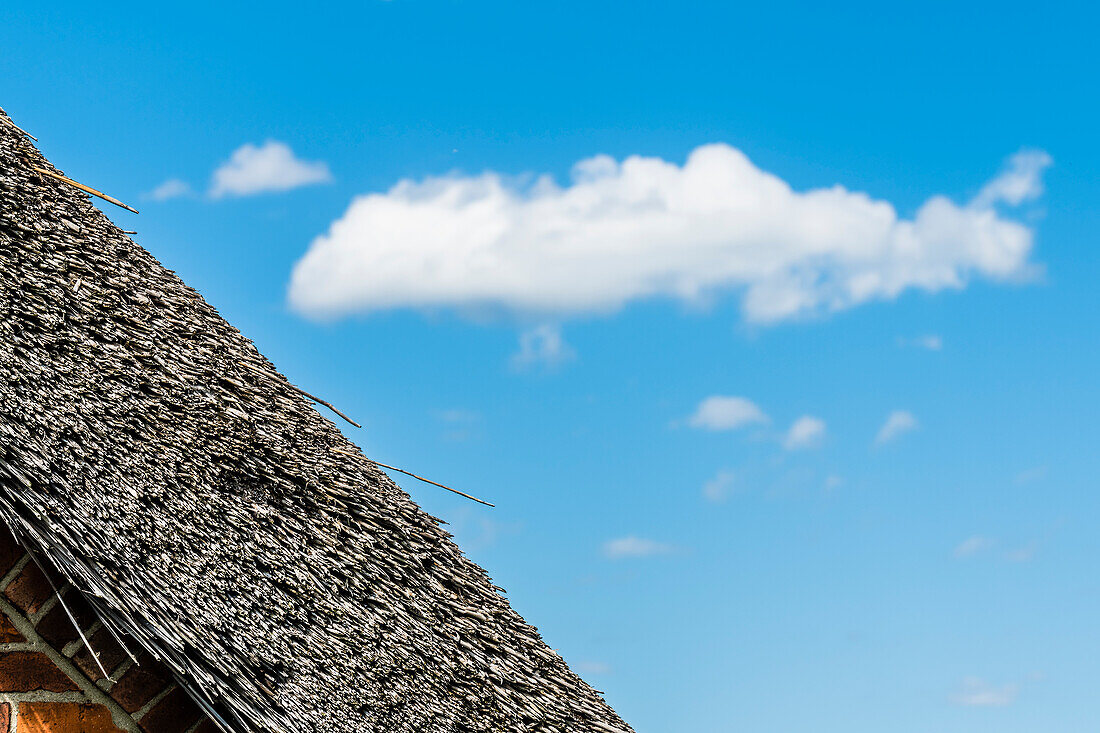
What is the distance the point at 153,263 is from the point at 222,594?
9.12 feet

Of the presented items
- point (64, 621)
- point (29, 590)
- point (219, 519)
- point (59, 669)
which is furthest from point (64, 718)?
point (219, 519)

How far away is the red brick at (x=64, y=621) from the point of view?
149 inches

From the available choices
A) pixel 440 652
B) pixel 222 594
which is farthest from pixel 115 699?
pixel 440 652

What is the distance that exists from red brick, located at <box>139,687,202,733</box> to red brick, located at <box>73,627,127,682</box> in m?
0.23

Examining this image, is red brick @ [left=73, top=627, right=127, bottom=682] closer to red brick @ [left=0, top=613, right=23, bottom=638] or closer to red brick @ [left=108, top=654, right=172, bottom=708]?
red brick @ [left=108, top=654, right=172, bottom=708]

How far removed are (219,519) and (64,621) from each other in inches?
32.3

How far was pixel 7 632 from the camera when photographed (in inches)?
148

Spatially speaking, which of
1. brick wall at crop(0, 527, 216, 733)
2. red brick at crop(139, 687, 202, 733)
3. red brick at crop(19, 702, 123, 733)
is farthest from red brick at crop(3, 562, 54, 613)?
red brick at crop(139, 687, 202, 733)

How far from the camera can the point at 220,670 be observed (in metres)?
3.74

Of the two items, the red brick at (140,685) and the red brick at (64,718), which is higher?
the red brick at (140,685)

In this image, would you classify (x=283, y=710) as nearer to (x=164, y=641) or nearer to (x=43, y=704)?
(x=164, y=641)

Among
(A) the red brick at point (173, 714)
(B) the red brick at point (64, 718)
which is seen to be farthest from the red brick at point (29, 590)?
(A) the red brick at point (173, 714)

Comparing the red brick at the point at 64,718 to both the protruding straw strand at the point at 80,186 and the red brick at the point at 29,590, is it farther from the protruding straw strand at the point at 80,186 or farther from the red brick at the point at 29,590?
the protruding straw strand at the point at 80,186

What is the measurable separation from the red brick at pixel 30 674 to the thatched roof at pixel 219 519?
0.36 m
